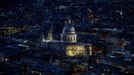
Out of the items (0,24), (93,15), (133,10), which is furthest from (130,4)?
(0,24)

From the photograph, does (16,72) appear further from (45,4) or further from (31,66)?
(45,4)

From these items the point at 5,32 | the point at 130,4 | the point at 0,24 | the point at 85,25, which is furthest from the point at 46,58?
the point at 130,4

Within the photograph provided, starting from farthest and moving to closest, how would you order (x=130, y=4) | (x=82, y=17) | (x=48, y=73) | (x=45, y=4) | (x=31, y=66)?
(x=45, y=4) → (x=130, y=4) → (x=82, y=17) → (x=31, y=66) → (x=48, y=73)

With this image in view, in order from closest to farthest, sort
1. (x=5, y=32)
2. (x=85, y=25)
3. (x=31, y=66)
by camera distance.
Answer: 1. (x=31, y=66)
2. (x=5, y=32)
3. (x=85, y=25)

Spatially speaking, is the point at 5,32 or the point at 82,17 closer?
the point at 5,32

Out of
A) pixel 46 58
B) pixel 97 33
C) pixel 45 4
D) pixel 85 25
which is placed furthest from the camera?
pixel 45 4

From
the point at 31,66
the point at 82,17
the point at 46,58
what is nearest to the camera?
the point at 31,66

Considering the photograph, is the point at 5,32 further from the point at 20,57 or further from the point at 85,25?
the point at 20,57

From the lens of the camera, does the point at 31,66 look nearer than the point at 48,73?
No

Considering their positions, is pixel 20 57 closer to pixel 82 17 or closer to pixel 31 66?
pixel 31 66

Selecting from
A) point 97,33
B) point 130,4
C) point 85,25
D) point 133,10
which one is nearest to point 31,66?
point 97,33
